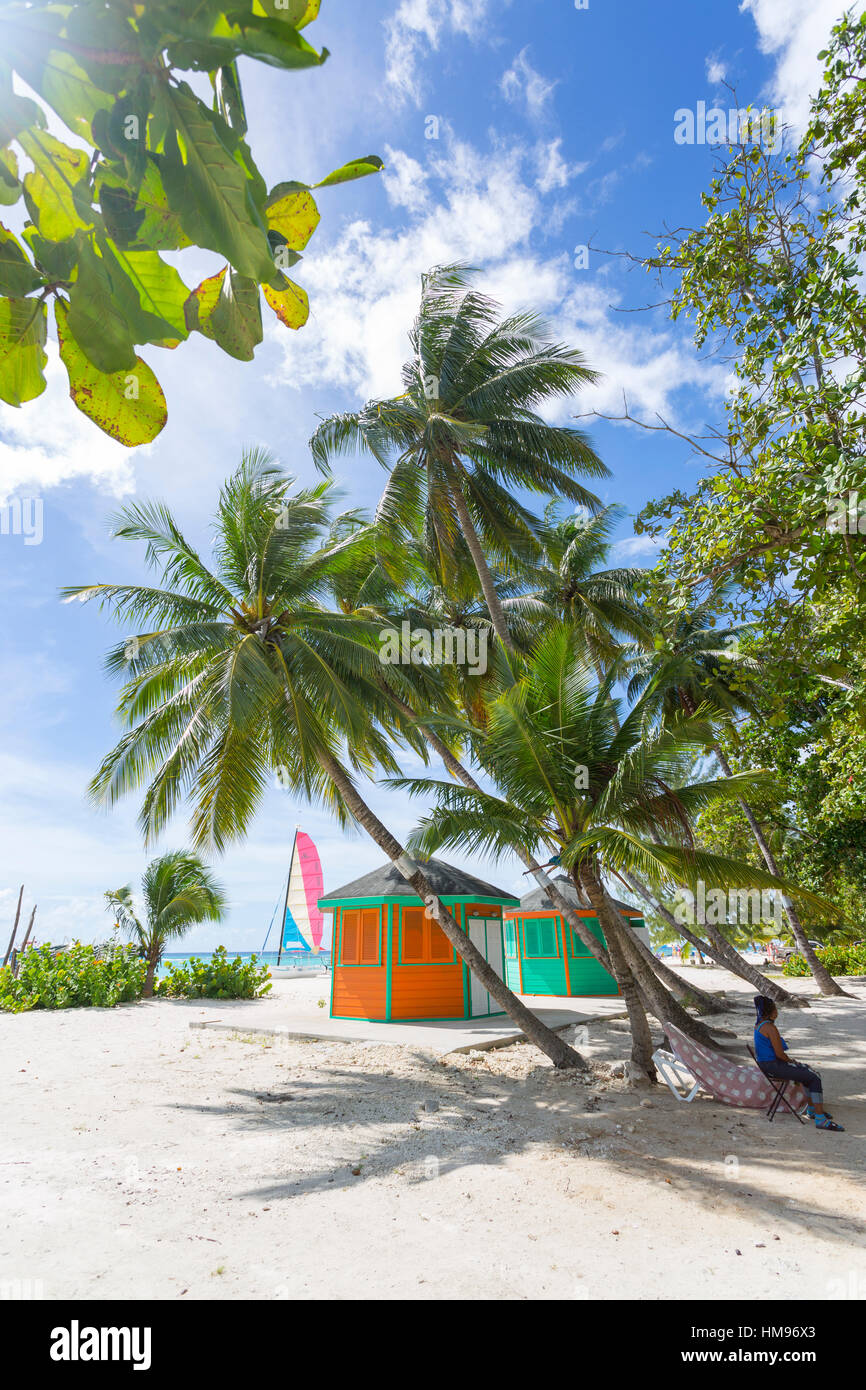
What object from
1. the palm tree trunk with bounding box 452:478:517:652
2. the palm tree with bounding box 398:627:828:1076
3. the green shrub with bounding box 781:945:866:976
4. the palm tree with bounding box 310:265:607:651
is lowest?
the green shrub with bounding box 781:945:866:976

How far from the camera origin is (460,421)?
12727 mm

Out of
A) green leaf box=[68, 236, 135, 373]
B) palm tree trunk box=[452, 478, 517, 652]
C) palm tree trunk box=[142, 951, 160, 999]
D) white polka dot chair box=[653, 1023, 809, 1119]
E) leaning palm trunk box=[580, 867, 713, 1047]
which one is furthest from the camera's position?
palm tree trunk box=[142, 951, 160, 999]

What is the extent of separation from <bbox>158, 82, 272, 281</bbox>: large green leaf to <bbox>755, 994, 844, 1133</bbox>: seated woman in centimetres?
850

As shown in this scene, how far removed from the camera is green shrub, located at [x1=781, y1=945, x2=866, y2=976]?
26.5 metres

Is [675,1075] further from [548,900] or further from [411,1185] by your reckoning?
[548,900]

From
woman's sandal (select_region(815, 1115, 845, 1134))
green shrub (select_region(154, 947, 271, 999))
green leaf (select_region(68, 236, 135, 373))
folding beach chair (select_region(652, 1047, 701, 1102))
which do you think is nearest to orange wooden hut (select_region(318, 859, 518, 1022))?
green shrub (select_region(154, 947, 271, 999))

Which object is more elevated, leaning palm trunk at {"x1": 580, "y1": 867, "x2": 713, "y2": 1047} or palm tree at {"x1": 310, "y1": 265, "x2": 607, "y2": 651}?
palm tree at {"x1": 310, "y1": 265, "x2": 607, "y2": 651}

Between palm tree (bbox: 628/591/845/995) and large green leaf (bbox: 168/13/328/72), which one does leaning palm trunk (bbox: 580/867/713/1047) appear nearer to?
palm tree (bbox: 628/591/845/995)

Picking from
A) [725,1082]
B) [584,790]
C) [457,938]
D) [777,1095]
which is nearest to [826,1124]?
[777,1095]

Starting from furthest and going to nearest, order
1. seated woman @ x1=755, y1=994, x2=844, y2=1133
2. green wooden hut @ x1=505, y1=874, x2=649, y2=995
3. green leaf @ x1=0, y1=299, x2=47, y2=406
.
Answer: green wooden hut @ x1=505, y1=874, x2=649, y2=995, seated woman @ x1=755, y1=994, x2=844, y2=1133, green leaf @ x1=0, y1=299, x2=47, y2=406

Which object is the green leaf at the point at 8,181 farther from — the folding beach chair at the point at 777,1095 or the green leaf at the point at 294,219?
the folding beach chair at the point at 777,1095

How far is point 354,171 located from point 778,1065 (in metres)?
8.95

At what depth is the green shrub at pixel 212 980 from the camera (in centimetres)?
1906

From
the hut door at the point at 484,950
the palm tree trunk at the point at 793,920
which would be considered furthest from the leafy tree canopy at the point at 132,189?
the palm tree trunk at the point at 793,920
